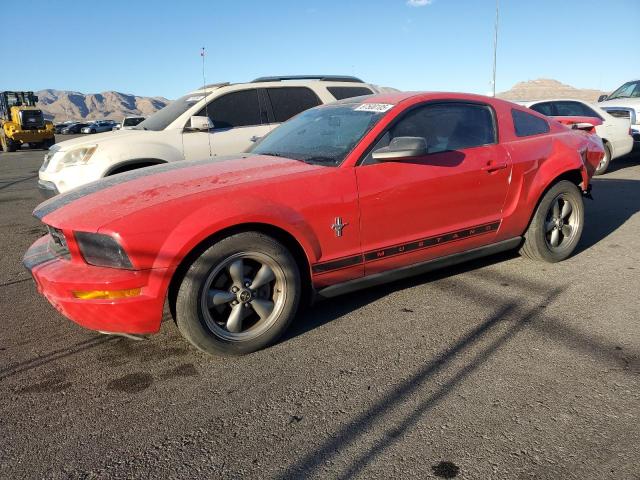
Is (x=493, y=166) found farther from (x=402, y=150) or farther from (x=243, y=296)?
(x=243, y=296)

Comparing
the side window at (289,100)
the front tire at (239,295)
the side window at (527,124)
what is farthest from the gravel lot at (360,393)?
the side window at (289,100)

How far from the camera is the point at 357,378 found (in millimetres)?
2807

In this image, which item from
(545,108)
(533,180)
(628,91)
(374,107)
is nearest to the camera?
(374,107)

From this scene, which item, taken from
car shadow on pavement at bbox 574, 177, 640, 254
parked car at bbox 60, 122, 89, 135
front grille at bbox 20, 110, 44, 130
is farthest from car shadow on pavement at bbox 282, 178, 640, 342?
parked car at bbox 60, 122, 89, 135

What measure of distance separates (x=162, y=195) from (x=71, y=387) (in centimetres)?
117

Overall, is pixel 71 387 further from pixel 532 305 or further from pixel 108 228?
pixel 532 305

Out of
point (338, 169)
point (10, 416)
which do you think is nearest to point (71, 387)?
point (10, 416)

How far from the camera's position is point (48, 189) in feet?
19.8

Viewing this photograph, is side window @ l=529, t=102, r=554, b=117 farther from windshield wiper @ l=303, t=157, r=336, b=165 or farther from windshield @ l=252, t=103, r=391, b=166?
windshield wiper @ l=303, t=157, r=336, b=165

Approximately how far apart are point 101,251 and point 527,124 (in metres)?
3.60

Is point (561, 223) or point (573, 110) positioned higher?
point (573, 110)

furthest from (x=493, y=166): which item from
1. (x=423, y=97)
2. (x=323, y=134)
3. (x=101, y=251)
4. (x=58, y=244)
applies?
(x=58, y=244)

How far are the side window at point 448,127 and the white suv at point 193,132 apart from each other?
252 centimetres

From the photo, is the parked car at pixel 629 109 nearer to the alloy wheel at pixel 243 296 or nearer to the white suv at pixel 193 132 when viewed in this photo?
the white suv at pixel 193 132
